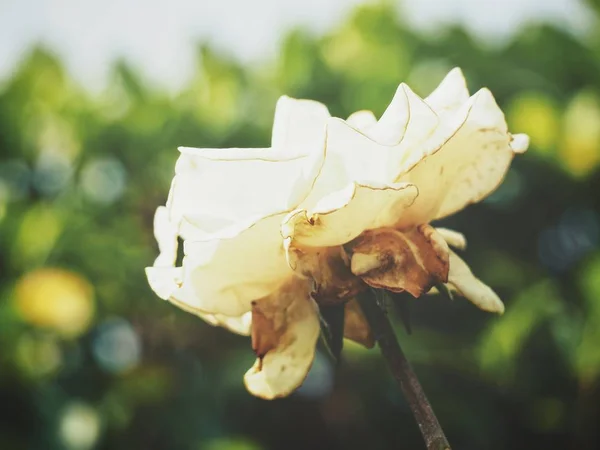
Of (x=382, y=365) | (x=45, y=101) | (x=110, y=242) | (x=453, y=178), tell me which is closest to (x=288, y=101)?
(x=453, y=178)

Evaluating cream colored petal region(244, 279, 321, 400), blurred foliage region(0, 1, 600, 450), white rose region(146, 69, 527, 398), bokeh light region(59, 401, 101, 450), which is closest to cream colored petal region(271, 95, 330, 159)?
white rose region(146, 69, 527, 398)

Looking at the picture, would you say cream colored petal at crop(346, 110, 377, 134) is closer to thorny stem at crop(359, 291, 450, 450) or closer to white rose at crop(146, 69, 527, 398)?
white rose at crop(146, 69, 527, 398)

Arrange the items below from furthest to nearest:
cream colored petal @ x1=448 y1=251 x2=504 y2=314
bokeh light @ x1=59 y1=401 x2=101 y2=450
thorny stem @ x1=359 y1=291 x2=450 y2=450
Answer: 1. bokeh light @ x1=59 y1=401 x2=101 y2=450
2. cream colored petal @ x1=448 y1=251 x2=504 y2=314
3. thorny stem @ x1=359 y1=291 x2=450 y2=450

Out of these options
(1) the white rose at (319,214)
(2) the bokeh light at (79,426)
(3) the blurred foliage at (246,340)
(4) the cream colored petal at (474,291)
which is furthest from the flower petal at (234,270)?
(2) the bokeh light at (79,426)

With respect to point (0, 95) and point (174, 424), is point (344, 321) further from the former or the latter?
point (0, 95)

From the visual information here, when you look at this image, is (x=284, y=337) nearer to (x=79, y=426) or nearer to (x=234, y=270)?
(x=234, y=270)

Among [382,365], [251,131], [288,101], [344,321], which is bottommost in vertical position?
[382,365]

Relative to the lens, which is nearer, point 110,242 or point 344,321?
point 344,321

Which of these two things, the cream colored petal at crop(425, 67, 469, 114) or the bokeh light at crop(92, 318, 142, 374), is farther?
the bokeh light at crop(92, 318, 142, 374)
